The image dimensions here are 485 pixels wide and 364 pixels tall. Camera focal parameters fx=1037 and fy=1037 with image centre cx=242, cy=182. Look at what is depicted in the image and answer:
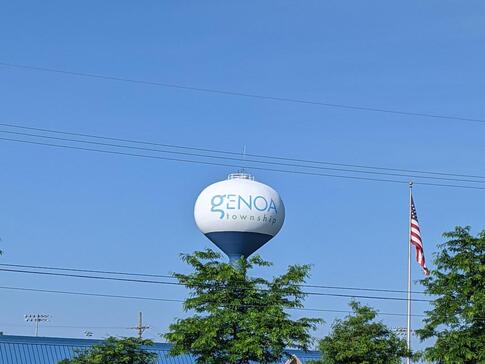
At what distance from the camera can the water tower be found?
69500 millimetres

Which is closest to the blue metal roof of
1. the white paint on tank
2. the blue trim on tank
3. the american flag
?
the blue trim on tank

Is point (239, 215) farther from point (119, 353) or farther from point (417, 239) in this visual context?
point (119, 353)

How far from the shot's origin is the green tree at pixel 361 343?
142 ft

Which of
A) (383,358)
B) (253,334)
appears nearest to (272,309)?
(253,334)

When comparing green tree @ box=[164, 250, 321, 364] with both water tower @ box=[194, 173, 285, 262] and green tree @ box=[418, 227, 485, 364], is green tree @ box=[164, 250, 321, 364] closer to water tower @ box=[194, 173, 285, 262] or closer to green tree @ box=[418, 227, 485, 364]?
green tree @ box=[418, 227, 485, 364]

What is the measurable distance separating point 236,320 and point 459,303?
27.9 feet

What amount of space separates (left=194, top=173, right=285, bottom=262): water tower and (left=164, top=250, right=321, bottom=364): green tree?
2713 centimetres

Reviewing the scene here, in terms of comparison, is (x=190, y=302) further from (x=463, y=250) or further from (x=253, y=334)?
(x=463, y=250)

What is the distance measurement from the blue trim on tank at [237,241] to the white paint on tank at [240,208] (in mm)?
337

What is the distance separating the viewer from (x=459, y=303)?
39.3 m

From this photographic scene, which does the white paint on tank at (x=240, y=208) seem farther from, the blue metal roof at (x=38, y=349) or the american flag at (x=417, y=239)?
the american flag at (x=417, y=239)

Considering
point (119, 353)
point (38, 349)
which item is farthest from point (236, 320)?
point (38, 349)

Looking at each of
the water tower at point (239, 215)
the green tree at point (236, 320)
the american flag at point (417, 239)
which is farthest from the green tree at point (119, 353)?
the water tower at point (239, 215)

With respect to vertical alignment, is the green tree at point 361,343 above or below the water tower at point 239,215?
below
